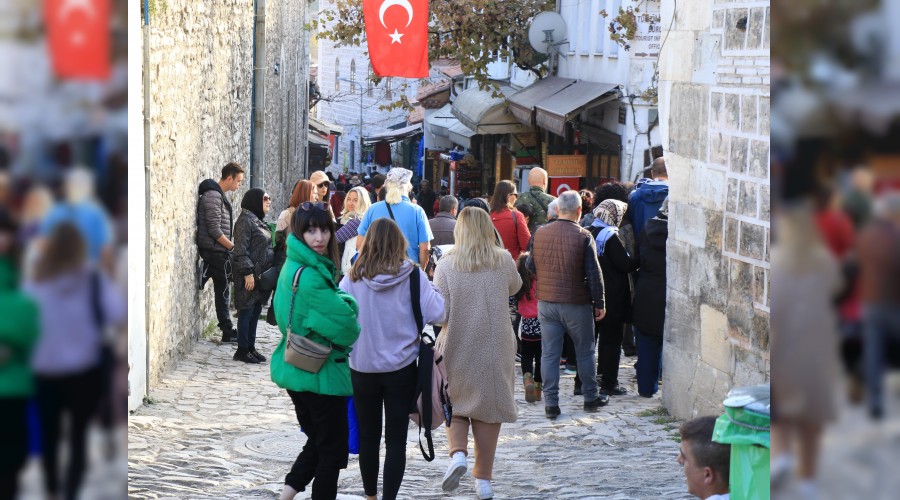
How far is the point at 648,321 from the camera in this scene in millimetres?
8586

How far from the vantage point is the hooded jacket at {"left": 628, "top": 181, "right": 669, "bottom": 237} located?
9.12 metres

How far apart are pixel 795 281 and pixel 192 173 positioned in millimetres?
9539

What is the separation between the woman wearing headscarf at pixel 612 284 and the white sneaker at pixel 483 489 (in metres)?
2.71

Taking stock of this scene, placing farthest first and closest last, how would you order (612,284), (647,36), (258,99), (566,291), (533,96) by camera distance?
(533,96) < (258,99) < (647,36) < (612,284) < (566,291)

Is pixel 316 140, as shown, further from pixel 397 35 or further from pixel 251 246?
pixel 251 246

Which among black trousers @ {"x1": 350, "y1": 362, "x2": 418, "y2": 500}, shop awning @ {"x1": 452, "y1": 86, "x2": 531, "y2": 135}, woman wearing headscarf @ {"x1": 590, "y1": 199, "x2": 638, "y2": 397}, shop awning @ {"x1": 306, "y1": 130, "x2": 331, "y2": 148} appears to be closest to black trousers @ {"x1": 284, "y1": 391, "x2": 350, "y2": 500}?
black trousers @ {"x1": 350, "y1": 362, "x2": 418, "y2": 500}

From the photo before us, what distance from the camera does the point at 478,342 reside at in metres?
6.29

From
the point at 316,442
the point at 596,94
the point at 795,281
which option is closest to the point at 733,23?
the point at 316,442

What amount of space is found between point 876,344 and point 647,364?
7.75 metres

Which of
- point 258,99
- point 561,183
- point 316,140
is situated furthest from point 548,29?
point 316,140

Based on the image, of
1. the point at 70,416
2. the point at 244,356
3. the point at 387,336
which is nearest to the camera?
the point at 70,416


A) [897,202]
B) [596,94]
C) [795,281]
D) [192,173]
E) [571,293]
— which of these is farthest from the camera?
[596,94]

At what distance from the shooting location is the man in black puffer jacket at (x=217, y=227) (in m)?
10.5

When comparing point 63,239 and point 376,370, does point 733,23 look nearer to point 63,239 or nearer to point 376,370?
point 376,370
